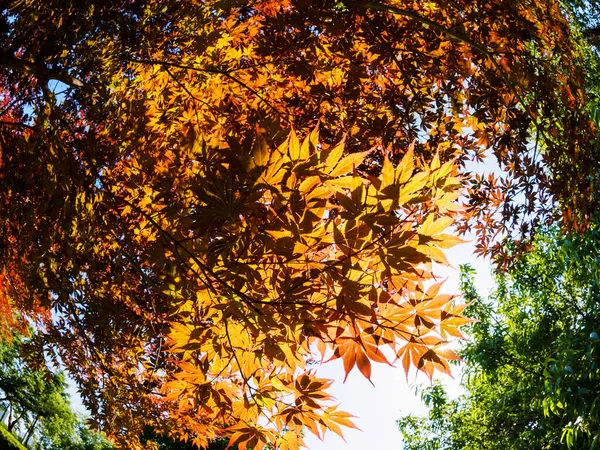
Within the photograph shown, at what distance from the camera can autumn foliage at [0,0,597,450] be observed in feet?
3.78

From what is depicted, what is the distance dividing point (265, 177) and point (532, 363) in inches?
342

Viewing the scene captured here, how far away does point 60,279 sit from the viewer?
8.10 feet

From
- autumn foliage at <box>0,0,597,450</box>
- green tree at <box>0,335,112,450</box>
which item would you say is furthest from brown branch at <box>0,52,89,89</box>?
green tree at <box>0,335,112,450</box>

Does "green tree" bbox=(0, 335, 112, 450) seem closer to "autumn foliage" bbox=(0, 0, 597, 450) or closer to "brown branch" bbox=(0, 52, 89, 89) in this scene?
"autumn foliage" bbox=(0, 0, 597, 450)

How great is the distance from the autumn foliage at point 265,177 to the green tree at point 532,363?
3569 millimetres

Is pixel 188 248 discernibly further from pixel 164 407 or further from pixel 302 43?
pixel 164 407

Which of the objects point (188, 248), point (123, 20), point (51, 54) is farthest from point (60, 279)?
point (188, 248)

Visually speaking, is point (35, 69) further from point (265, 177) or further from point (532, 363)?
point (532, 363)

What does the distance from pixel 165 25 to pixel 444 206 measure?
184 cm

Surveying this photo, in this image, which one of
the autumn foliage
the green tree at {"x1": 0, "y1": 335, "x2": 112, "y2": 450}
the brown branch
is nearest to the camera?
the autumn foliage

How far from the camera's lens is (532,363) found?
8.28 m

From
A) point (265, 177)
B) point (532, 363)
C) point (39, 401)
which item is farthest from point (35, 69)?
point (39, 401)

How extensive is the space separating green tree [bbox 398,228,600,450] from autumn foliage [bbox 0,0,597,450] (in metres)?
3.57

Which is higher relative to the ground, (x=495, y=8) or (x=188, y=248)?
(x=495, y=8)
